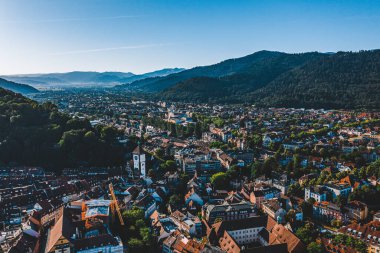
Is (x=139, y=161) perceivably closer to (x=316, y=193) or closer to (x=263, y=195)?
(x=263, y=195)

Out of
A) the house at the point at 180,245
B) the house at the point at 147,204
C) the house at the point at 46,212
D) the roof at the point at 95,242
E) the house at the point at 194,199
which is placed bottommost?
the house at the point at 194,199

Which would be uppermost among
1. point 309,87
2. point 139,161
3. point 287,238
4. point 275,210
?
point 309,87

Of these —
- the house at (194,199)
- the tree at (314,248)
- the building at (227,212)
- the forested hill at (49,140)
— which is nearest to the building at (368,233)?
the tree at (314,248)

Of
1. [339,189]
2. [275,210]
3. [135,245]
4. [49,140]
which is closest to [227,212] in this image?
[275,210]

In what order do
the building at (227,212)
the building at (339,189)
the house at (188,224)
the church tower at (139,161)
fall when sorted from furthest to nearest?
the church tower at (139,161)
the building at (339,189)
the building at (227,212)
the house at (188,224)

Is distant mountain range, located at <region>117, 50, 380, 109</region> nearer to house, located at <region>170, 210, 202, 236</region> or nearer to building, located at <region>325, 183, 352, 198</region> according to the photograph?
building, located at <region>325, 183, 352, 198</region>

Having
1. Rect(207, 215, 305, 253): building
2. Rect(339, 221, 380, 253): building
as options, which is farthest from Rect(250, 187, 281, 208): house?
Rect(339, 221, 380, 253): building

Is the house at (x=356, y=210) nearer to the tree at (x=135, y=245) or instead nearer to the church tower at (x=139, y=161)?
the tree at (x=135, y=245)
